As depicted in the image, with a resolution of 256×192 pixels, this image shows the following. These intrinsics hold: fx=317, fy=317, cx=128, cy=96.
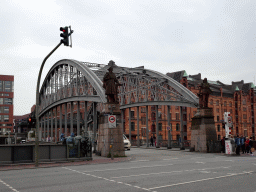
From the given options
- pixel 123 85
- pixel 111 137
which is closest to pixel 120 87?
pixel 123 85

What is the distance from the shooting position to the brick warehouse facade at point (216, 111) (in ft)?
249

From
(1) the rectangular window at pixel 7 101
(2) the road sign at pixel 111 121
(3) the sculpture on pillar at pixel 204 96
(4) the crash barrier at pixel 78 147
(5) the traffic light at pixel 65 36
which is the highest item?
(1) the rectangular window at pixel 7 101

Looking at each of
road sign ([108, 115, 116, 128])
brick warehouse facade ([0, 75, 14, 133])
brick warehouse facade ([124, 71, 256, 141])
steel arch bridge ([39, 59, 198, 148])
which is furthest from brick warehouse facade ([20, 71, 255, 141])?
road sign ([108, 115, 116, 128])

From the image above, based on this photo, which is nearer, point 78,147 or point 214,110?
point 78,147

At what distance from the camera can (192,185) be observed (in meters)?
9.89

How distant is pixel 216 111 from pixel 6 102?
8730 cm

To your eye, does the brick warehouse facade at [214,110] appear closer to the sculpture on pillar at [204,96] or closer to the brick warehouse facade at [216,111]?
the brick warehouse facade at [216,111]

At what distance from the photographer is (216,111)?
84750 millimetres

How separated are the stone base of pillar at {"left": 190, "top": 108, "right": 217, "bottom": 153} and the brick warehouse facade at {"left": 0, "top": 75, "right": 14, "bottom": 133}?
358 feet

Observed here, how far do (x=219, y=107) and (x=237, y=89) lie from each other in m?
11.4

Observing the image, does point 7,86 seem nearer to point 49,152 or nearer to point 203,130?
point 203,130

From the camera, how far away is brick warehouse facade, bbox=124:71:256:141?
7588 centimetres

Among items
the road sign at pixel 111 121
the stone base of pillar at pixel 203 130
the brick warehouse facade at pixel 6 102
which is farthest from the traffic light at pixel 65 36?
the brick warehouse facade at pixel 6 102

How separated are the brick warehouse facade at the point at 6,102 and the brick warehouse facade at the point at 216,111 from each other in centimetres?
7068
